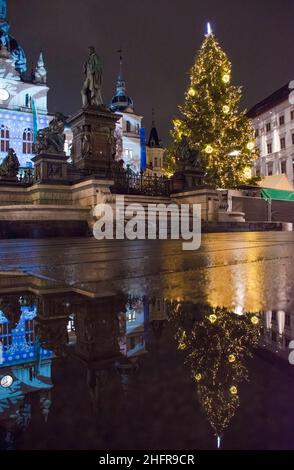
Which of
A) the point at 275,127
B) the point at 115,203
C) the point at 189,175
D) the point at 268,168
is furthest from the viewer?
the point at 268,168

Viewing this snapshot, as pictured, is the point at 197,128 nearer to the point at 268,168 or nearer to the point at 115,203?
the point at 115,203

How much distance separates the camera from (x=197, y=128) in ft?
95.6

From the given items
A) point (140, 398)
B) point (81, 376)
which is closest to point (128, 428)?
point (140, 398)

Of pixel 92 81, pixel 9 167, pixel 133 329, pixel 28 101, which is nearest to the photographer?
pixel 133 329

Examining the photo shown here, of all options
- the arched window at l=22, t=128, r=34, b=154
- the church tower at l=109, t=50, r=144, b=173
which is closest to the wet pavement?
the arched window at l=22, t=128, r=34, b=154

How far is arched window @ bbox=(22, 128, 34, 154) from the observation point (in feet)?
186

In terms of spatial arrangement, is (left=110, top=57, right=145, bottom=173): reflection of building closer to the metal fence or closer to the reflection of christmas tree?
the metal fence

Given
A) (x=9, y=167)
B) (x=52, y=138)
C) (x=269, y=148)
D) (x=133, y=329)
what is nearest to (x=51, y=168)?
(x=52, y=138)

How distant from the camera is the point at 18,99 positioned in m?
58.8

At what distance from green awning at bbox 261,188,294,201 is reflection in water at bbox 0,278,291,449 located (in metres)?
26.1

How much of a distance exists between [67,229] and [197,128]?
62.6 ft

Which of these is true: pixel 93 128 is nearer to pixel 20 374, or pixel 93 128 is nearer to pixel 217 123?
pixel 217 123

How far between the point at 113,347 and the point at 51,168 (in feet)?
56.2
